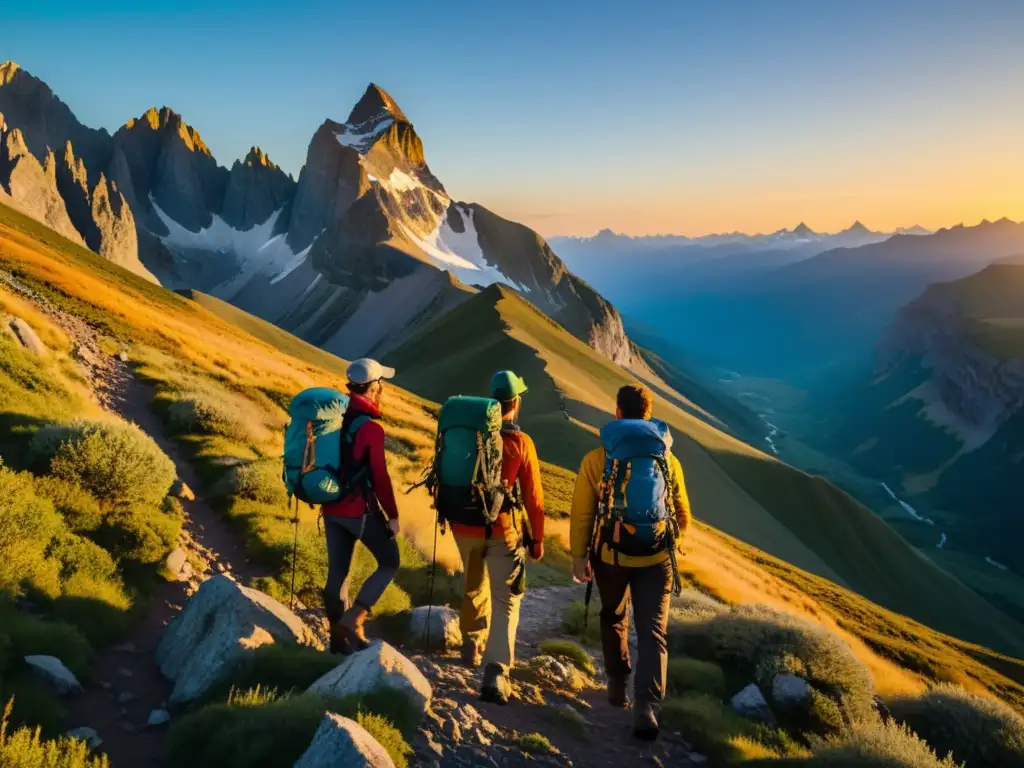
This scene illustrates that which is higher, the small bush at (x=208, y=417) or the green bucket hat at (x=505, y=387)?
the green bucket hat at (x=505, y=387)

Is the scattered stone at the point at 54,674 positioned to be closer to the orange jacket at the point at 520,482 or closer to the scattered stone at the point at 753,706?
the orange jacket at the point at 520,482

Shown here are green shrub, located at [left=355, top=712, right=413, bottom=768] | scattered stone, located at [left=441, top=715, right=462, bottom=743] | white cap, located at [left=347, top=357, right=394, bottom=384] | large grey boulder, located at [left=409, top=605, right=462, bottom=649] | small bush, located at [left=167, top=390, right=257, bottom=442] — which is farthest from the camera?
small bush, located at [left=167, top=390, right=257, bottom=442]

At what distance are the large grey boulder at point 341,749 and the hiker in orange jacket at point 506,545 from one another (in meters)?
2.93

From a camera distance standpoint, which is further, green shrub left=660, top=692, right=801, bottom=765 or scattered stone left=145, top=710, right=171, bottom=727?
green shrub left=660, top=692, right=801, bottom=765

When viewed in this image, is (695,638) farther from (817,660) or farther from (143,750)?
(143,750)

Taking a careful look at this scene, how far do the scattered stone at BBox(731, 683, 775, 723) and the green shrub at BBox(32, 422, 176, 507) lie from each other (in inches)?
369

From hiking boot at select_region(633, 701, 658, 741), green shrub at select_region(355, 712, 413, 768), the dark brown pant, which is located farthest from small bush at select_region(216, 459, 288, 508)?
hiking boot at select_region(633, 701, 658, 741)

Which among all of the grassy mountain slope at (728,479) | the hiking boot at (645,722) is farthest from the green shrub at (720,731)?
the grassy mountain slope at (728,479)

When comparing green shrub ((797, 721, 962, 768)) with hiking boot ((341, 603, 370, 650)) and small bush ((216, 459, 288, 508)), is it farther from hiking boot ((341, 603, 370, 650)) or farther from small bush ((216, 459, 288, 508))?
small bush ((216, 459, 288, 508))

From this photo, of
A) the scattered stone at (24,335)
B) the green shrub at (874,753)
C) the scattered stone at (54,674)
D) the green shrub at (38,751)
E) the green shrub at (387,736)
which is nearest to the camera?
the green shrub at (38,751)

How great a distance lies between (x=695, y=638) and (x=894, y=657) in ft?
79.2

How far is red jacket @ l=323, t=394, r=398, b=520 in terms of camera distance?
788cm

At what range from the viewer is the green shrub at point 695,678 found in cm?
1018

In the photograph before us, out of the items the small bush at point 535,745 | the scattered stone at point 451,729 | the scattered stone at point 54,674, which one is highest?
the scattered stone at point 54,674
